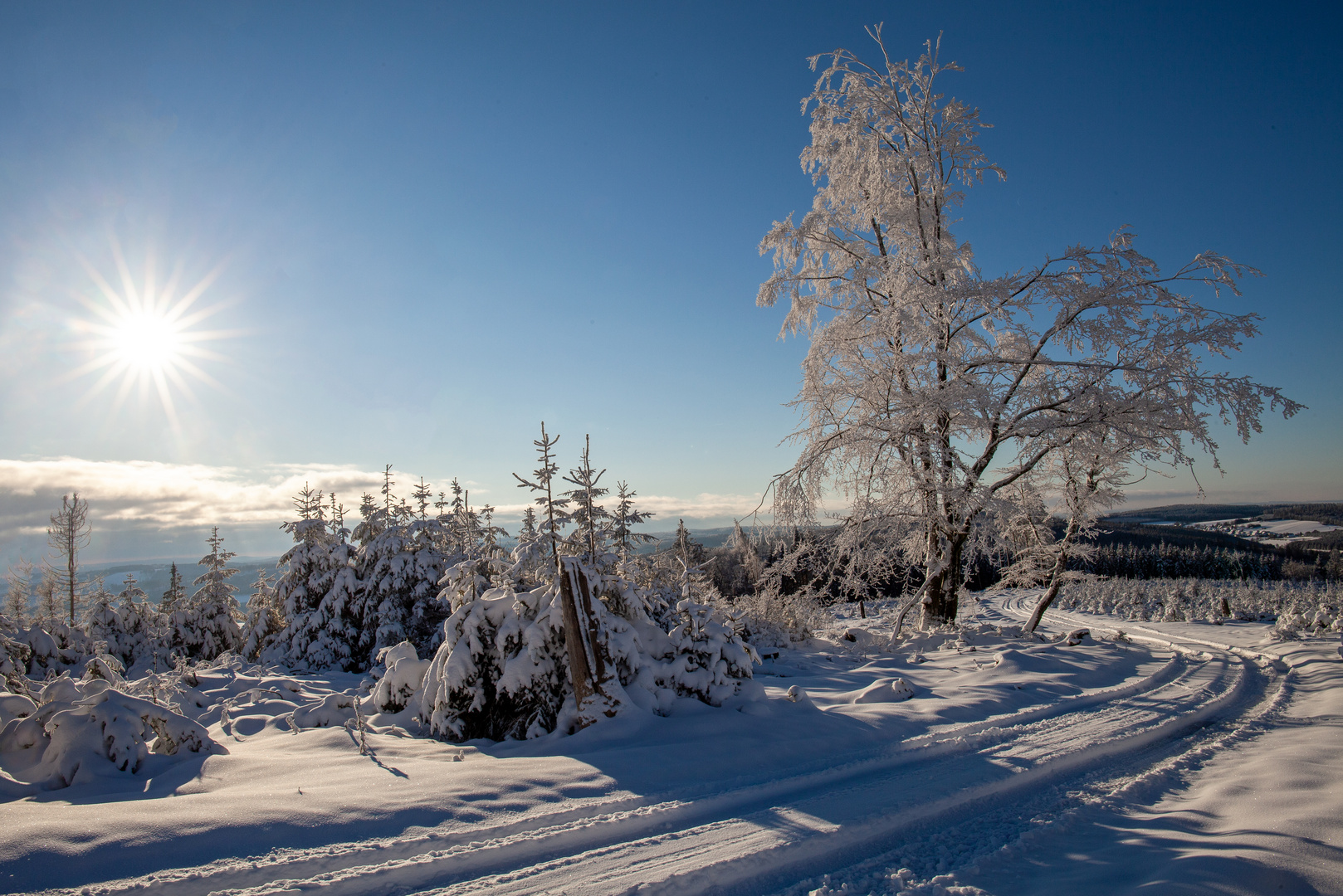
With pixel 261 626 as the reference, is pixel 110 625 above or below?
above

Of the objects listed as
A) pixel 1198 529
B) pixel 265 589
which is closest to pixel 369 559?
pixel 265 589

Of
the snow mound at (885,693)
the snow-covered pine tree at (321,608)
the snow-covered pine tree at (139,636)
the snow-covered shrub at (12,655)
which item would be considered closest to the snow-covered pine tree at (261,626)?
the snow-covered pine tree at (321,608)

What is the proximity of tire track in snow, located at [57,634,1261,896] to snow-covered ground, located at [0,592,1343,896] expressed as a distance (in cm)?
2

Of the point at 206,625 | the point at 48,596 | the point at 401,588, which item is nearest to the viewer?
the point at 401,588

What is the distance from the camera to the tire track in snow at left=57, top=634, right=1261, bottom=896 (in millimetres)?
3088

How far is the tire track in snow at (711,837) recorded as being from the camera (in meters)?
3.09

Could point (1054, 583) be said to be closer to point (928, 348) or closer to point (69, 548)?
point (928, 348)

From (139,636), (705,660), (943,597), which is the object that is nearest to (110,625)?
(139,636)

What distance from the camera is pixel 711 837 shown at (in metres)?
3.60

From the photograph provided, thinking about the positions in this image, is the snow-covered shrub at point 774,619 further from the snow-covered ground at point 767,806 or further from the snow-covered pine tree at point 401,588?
the snow-covered pine tree at point 401,588

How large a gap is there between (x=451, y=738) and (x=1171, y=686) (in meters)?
9.29

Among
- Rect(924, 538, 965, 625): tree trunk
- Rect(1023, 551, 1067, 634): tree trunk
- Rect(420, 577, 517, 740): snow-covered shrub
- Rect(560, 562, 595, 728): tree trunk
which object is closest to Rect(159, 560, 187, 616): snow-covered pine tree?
Rect(420, 577, 517, 740): snow-covered shrub

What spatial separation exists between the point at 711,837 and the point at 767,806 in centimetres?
67

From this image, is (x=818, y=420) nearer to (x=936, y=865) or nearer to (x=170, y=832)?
(x=936, y=865)
